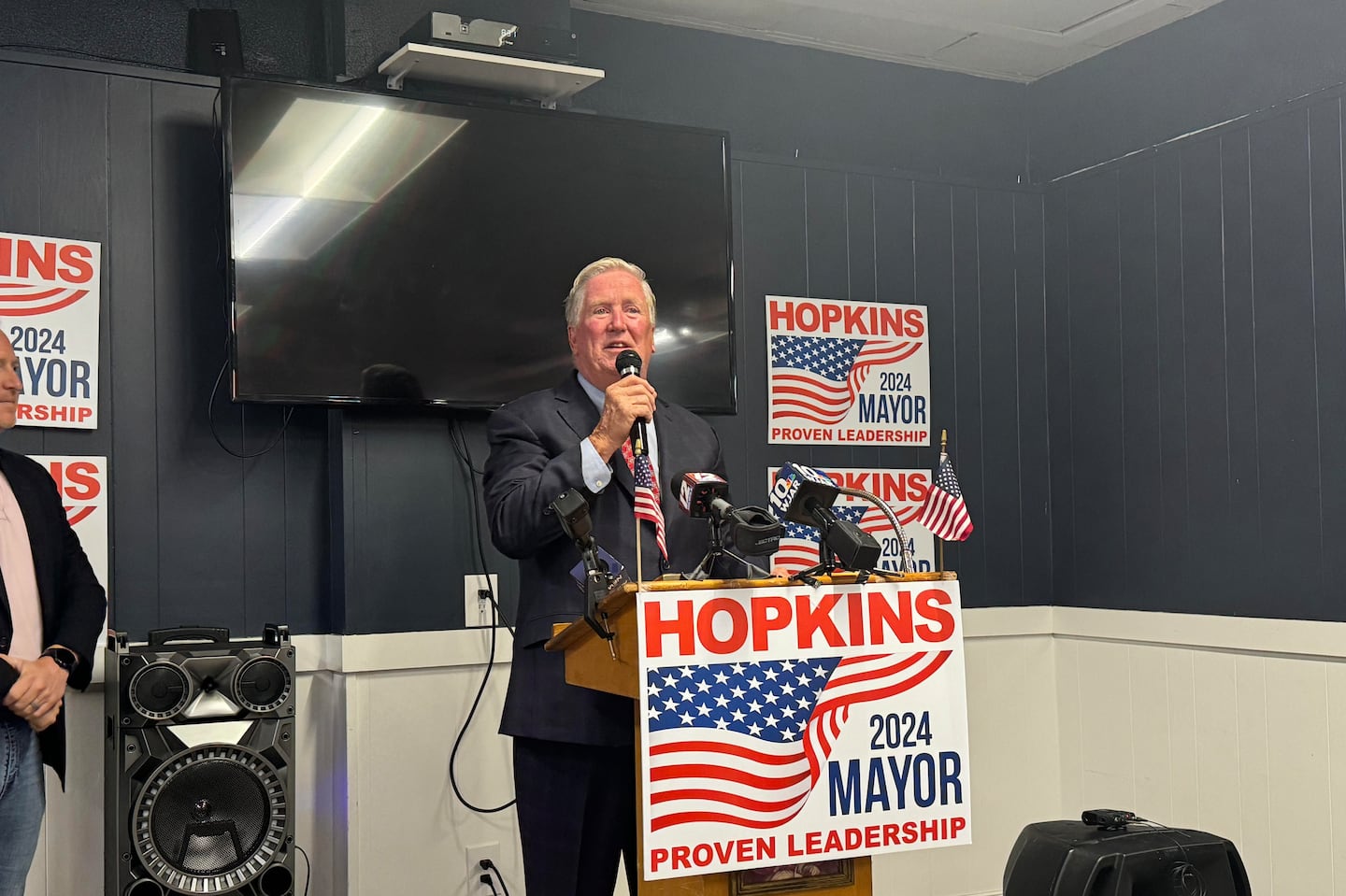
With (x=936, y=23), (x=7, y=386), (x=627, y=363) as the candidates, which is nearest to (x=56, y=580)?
(x=7, y=386)

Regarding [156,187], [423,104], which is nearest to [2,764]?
[156,187]

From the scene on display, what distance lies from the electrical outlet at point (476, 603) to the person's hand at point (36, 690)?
3.67 feet

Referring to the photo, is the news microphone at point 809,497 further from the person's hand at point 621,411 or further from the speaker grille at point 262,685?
the speaker grille at point 262,685

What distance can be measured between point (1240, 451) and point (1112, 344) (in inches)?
25.8

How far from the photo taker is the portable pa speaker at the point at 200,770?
2994 mm

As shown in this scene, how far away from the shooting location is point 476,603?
12.5ft

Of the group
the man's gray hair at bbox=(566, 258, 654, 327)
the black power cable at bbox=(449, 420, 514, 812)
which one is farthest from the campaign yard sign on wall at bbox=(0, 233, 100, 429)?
the man's gray hair at bbox=(566, 258, 654, 327)

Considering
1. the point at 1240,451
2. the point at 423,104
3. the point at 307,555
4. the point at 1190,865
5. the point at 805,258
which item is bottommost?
the point at 1190,865

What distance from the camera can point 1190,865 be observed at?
6.62 ft

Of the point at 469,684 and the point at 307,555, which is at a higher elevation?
the point at 307,555

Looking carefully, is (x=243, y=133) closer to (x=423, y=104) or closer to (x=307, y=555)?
(x=423, y=104)

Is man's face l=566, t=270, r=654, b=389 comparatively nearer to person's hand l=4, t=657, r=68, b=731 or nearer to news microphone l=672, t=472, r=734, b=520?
news microphone l=672, t=472, r=734, b=520

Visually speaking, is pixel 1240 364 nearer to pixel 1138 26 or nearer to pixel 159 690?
pixel 1138 26

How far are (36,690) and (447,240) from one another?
1.55 metres
